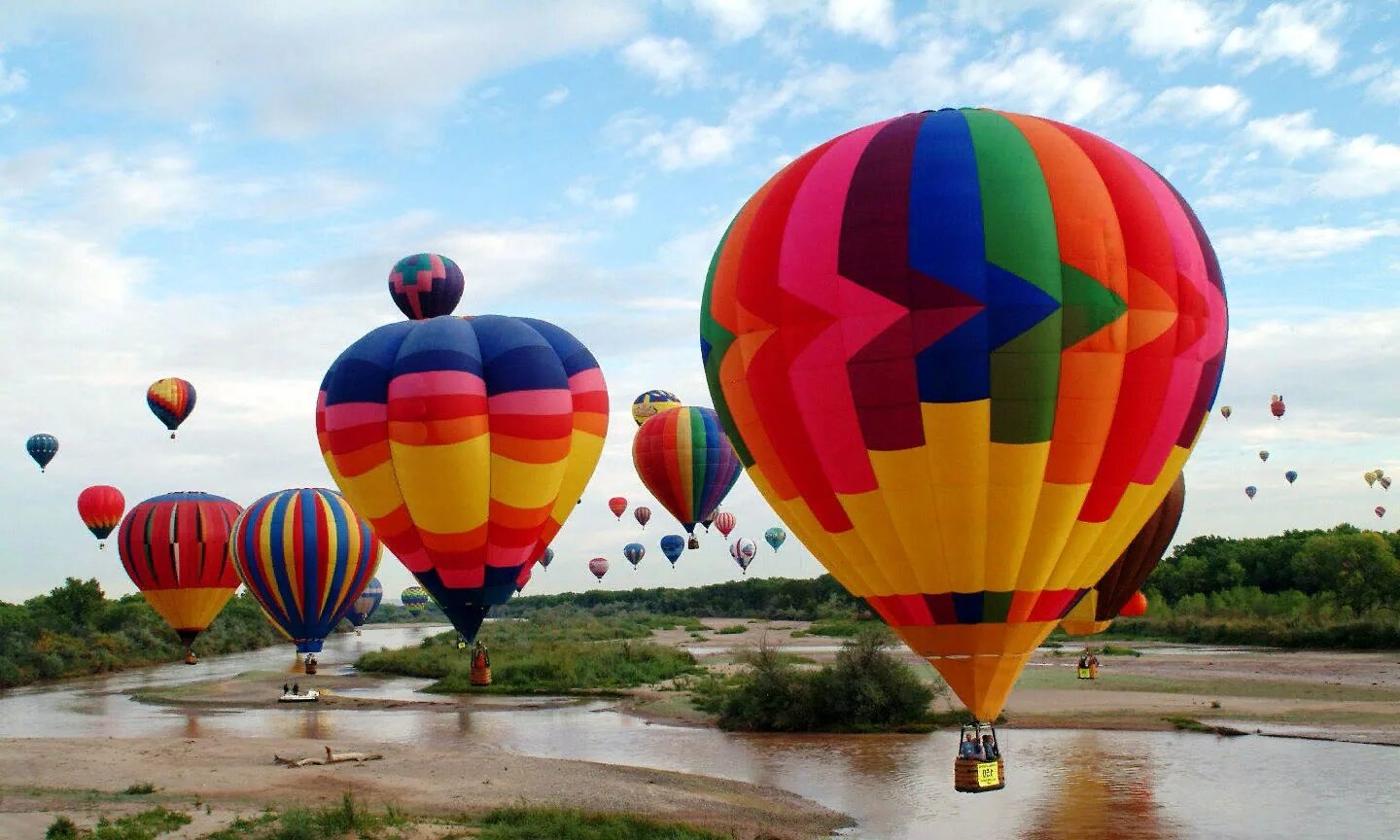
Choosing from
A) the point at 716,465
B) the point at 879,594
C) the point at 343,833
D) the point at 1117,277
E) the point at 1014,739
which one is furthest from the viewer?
the point at 716,465

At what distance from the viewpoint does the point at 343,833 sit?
1486 centimetres

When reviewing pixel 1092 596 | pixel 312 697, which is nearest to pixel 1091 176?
pixel 1092 596

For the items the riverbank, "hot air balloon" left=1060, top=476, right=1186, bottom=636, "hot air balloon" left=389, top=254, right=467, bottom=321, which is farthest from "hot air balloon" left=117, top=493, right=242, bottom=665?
"hot air balloon" left=1060, top=476, right=1186, bottom=636

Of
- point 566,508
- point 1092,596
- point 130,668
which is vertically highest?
point 566,508

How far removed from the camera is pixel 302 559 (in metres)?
32.4

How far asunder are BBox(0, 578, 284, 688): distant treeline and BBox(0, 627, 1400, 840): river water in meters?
20.1

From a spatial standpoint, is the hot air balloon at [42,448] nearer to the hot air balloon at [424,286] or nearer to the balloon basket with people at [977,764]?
the hot air balloon at [424,286]

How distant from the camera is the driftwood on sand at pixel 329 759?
21.4 metres

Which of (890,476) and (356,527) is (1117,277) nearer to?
(890,476)

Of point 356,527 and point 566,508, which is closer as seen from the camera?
point 566,508

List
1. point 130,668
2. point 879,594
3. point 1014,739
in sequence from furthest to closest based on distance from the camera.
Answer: point 130,668
point 1014,739
point 879,594

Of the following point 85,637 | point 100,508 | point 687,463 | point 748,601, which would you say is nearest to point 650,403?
point 687,463

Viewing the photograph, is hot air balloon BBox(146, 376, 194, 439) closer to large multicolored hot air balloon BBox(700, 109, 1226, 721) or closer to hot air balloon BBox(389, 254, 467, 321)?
hot air balloon BBox(389, 254, 467, 321)

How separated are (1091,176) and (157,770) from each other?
60.3 feet
